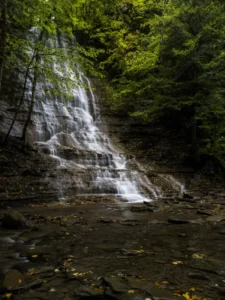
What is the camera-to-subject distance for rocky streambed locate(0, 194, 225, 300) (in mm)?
3708

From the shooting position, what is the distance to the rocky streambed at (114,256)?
146 inches

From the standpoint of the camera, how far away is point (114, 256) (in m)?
5.13

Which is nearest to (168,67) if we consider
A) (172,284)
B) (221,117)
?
(221,117)

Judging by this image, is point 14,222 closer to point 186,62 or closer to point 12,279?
point 12,279

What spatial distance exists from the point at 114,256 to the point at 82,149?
1178 cm

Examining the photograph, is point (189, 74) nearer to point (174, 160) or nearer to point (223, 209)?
point (174, 160)

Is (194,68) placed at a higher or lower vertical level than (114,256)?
higher

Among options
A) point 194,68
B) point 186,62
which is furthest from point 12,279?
point 194,68

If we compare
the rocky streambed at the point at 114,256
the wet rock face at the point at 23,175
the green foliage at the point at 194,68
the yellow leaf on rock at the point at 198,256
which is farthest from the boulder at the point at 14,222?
the green foliage at the point at 194,68

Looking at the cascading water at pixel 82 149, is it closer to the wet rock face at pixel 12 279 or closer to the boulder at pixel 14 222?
the boulder at pixel 14 222

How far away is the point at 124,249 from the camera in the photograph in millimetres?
5520

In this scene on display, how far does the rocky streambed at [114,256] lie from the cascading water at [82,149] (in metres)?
4.19

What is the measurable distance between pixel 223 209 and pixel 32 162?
8.76m

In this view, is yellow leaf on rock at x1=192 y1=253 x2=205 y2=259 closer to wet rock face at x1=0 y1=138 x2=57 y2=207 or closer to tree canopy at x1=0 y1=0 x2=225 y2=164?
wet rock face at x1=0 y1=138 x2=57 y2=207
